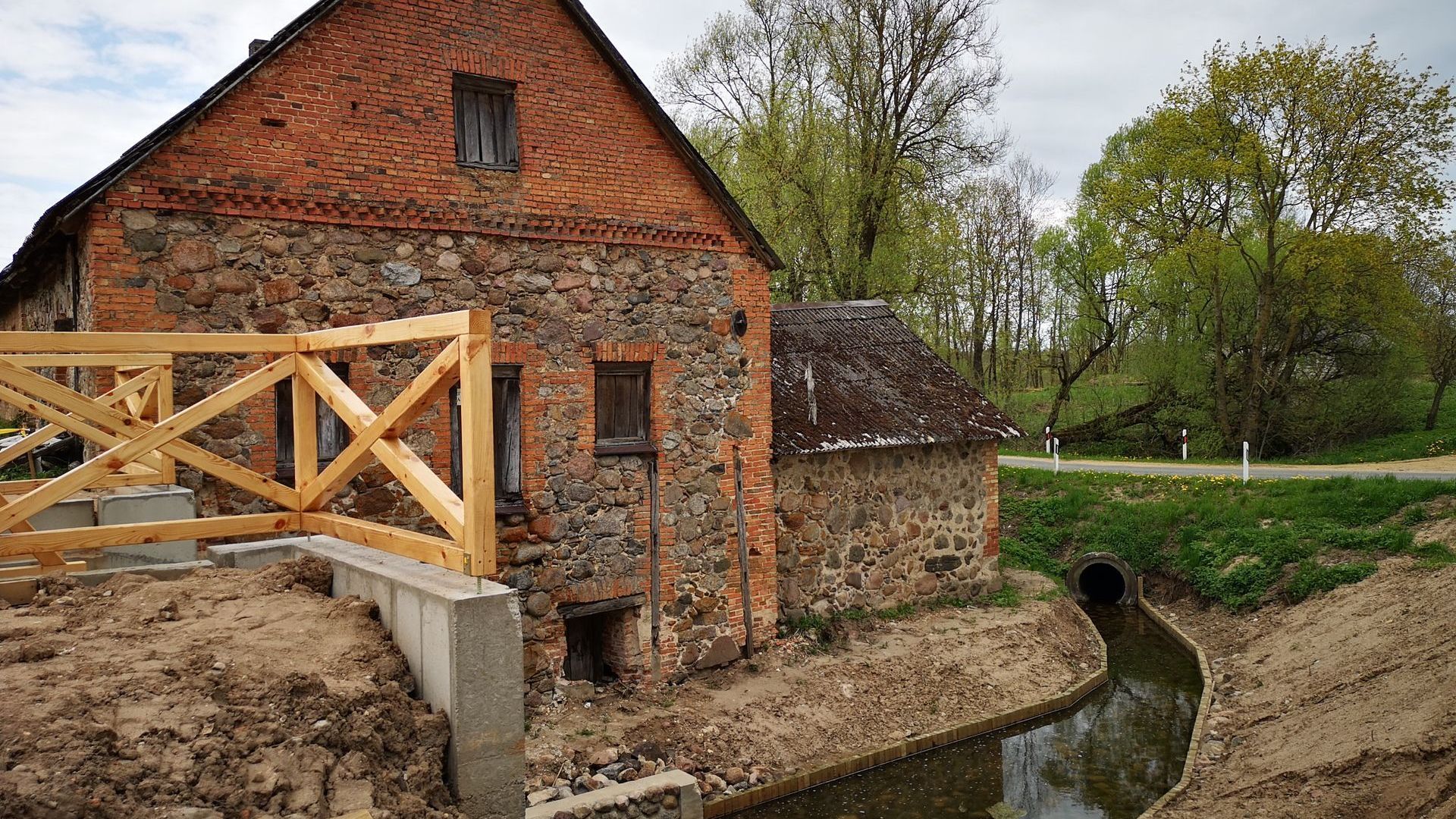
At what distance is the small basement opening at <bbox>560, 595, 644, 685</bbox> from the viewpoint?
10.7 m

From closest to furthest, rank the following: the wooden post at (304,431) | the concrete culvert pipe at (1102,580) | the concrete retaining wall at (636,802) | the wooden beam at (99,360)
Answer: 1. the wooden post at (304,431)
2. the wooden beam at (99,360)
3. the concrete retaining wall at (636,802)
4. the concrete culvert pipe at (1102,580)

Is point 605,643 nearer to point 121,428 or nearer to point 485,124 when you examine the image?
point 485,124

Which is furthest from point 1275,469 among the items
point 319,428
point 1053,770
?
point 319,428

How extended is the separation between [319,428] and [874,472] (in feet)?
24.4

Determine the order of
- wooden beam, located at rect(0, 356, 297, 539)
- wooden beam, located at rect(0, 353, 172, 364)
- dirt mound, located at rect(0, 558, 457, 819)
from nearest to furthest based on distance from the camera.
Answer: dirt mound, located at rect(0, 558, 457, 819)
wooden beam, located at rect(0, 356, 297, 539)
wooden beam, located at rect(0, 353, 172, 364)

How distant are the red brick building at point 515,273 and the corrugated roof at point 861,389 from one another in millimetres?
1475

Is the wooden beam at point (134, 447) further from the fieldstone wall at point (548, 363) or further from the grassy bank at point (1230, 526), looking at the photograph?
the grassy bank at point (1230, 526)

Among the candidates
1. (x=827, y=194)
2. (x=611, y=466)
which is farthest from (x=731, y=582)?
(x=827, y=194)

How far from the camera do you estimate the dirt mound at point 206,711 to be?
11.0 ft

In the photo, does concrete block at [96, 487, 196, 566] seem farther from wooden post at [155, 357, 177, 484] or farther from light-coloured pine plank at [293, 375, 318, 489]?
light-coloured pine plank at [293, 375, 318, 489]

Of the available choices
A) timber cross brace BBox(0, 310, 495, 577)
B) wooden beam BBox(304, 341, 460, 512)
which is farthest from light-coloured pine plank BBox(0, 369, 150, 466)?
wooden beam BBox(304, 341, 460, 512)

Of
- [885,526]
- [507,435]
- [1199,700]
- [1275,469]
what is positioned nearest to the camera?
[507,435]

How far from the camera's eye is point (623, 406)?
10797 millimetres

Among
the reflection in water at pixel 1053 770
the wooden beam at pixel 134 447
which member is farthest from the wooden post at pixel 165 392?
the reflection in water at pixel 1053 770
